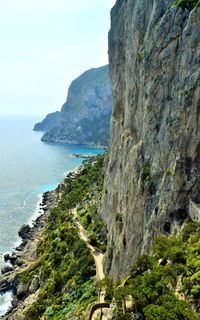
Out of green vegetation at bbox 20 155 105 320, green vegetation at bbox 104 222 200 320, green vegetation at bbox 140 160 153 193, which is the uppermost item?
green vegetation at bbox 140 160 153 193

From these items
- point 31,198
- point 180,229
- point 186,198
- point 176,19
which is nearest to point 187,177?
point 186,198

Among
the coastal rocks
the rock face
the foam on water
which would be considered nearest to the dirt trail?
the rock face

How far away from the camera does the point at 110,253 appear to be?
75.9 meters

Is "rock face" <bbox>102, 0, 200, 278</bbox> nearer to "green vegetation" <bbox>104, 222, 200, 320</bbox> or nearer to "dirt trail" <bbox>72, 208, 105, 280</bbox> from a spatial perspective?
"dirt trail" <bbox>72, 208, 105, 280</bbox>

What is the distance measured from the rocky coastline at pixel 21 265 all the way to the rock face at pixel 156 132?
29225 millimetres

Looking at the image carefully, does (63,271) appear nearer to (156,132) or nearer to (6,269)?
(6,269)

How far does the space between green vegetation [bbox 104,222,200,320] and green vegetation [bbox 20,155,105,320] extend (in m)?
17.7

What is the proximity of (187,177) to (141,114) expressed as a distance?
2394 cm

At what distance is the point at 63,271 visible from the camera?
92.4 meters

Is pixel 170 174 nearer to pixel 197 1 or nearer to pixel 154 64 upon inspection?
pixel 154 64

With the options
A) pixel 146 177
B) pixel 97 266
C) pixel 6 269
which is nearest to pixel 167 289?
pixel 146 177

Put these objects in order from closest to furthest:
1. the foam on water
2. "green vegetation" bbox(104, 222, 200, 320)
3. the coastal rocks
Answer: "green vegetation" bbox(104, 222, 200, 320), the foam on water, the coastal rocks

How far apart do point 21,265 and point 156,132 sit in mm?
69725

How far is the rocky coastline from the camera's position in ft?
312
